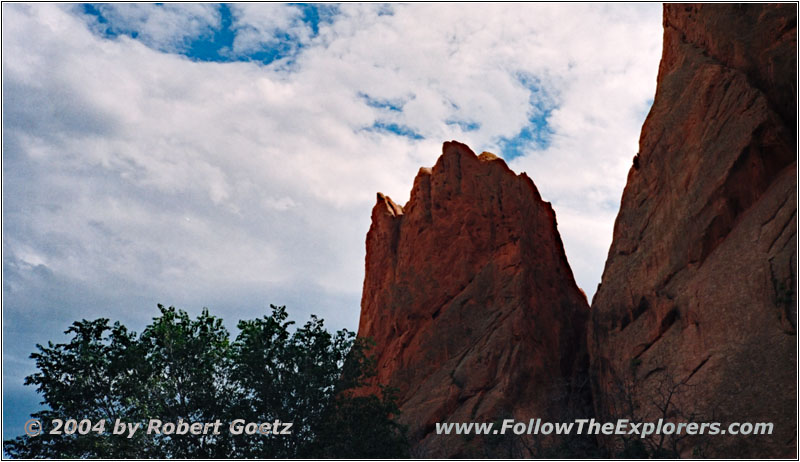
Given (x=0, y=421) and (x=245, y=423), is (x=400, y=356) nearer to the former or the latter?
(x=245, y=423)

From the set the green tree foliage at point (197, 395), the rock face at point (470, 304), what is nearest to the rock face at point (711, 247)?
the rock face at point (470, 304)

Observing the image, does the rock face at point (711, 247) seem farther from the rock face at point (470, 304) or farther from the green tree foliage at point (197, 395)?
the green tree foliage at point (197, 395)

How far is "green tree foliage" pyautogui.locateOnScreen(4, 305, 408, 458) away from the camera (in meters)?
30.6

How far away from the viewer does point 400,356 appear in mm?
47719

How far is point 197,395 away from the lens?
31625 mm

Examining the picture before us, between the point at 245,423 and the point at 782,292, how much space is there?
22414mm

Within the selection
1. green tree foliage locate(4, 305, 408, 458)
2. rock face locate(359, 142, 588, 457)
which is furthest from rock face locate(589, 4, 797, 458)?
green tree foliage locate(4, 305, 408, 458)

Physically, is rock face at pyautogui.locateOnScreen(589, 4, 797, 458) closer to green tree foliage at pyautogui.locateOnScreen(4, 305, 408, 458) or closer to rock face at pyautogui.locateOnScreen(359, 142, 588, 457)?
rock face at pyautogui.locateOnScreen(359, 142, 588, 457)

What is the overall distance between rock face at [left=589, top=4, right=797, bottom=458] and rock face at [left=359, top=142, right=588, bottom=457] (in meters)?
4.07

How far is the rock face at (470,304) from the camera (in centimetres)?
4134

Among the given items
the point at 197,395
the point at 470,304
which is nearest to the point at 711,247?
the point at 470,304

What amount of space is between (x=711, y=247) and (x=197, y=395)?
971 inches

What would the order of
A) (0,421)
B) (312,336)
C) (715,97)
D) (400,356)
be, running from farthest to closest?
(400,356) < (715,97) < (312,336) < (0,421)

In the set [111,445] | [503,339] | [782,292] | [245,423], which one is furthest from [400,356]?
[782,292]
